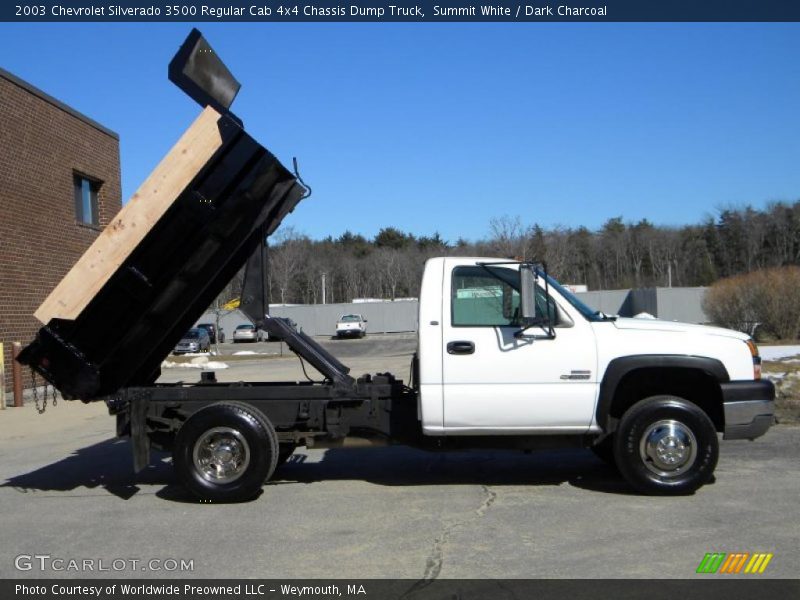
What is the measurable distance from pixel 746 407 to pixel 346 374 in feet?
11.9

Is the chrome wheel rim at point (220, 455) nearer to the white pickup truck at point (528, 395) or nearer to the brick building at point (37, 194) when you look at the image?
the white pickup truck at point (528, 395)

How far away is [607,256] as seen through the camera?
8369 centimetres

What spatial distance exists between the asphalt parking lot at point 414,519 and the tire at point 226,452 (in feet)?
0.70

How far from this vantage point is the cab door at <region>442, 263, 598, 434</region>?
676 cm

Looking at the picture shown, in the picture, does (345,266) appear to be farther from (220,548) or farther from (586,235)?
(220,548)

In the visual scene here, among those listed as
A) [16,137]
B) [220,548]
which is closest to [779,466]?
[220,548]

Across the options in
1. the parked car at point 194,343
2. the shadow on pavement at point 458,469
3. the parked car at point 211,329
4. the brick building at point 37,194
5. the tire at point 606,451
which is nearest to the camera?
the tire at point 606,451

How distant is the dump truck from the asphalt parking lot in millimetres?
476

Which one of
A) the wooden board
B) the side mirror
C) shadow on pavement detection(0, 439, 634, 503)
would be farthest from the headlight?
the wooden board

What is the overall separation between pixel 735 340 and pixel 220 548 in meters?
4.72

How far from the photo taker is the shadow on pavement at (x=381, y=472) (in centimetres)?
764

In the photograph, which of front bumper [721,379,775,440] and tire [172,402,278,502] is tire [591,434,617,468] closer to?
front bumper [721,379,775,440]

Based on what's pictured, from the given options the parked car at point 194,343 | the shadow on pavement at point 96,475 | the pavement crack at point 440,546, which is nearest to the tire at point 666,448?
the pavement crack at point 440,546
